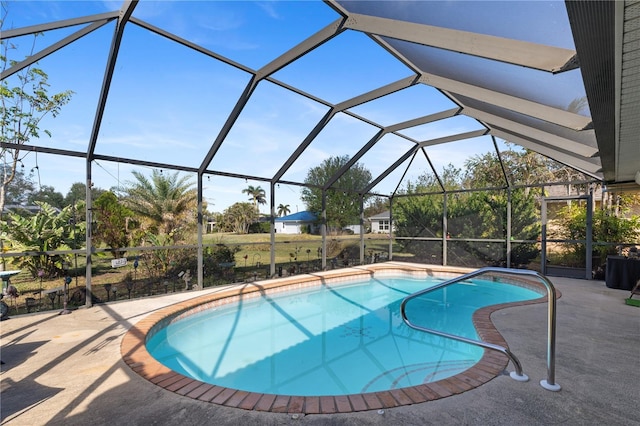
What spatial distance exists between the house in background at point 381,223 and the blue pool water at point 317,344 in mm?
5353

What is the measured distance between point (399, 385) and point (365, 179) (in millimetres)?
11471

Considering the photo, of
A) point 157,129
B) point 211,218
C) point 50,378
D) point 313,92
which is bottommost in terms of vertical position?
point 50,378

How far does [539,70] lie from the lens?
2.71m

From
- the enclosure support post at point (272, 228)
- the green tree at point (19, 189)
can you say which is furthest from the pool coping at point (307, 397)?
the green tree at point (19, 189)

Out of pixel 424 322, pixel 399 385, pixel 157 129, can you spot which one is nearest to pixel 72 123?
pixel 157 129

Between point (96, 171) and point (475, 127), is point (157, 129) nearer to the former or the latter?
point (96, 171)

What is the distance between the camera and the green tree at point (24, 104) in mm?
7559

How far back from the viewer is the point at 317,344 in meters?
5.39

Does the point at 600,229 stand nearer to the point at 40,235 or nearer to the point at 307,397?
the point at 307,397

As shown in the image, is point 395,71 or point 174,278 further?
point 174,278

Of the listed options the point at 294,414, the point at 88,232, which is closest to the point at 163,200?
the point at 88,232

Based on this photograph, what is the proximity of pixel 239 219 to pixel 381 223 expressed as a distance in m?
8.01

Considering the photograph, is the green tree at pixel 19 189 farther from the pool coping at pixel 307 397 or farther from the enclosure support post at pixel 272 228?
the enclosure support post at pixel 272 228

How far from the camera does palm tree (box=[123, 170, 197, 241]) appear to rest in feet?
32.0
